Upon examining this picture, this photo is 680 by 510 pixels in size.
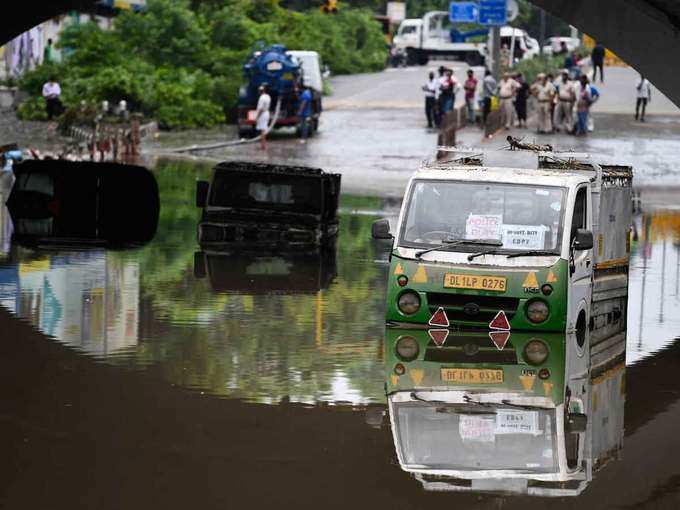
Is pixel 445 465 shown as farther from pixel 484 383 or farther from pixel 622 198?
pixel 622 198

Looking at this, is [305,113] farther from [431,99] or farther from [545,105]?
[545,105]

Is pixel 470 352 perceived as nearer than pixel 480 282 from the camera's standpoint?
Yes

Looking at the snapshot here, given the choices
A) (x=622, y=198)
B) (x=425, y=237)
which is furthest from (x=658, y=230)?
(x=425, y=237)

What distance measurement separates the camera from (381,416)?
41.7 ft

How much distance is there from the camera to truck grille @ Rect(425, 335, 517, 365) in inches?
617

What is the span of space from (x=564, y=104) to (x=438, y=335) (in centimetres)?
3438

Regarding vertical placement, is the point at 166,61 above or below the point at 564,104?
above

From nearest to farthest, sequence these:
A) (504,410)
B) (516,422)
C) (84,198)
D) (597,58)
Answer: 1. (516,422)
2. (504,410)
3. (84,198)
4. (597,58)

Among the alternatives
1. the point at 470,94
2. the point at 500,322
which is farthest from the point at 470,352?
the point at 470,94

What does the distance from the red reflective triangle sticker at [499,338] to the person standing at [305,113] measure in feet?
115

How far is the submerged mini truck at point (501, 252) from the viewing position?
16828 millimetres

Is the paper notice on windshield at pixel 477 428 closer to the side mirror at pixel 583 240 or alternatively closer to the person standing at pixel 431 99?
the side mirror at pixel 583 240

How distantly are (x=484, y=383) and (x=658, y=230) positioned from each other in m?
17.8

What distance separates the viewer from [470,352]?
52.9 feet
